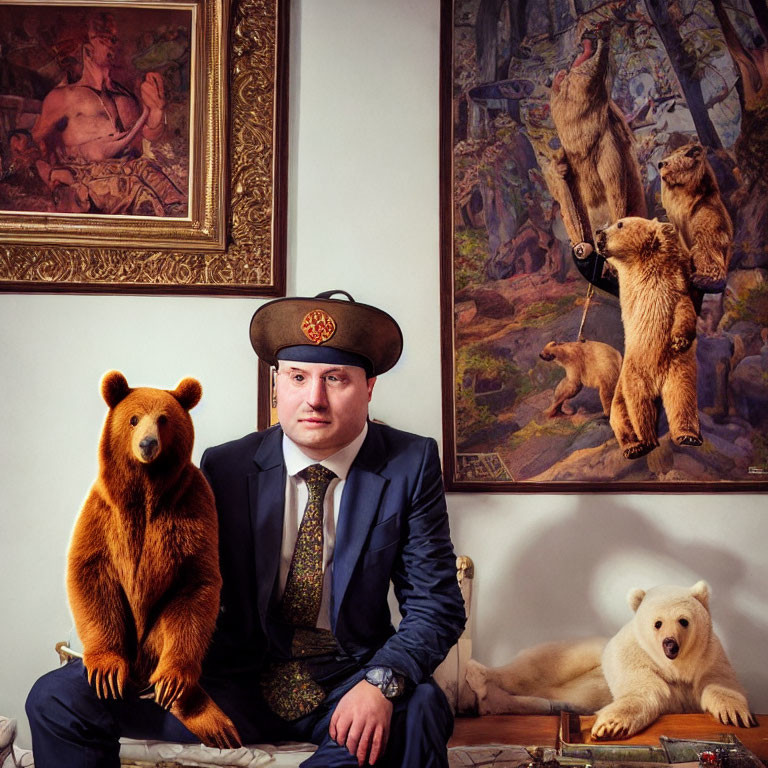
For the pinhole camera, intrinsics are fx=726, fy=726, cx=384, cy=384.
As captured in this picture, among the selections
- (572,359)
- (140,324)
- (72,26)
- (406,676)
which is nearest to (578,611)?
(572,359)

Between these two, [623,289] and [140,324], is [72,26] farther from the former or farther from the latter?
[623,289]

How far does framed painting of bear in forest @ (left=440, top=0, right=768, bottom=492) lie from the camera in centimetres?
271

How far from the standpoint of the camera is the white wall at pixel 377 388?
2.60 metres

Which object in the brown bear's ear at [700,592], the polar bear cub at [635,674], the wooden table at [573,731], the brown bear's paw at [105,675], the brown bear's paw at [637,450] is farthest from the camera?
the brown bear's paw at [637,450]

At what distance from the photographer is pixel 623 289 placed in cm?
274

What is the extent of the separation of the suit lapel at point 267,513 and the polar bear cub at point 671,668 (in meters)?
1.14

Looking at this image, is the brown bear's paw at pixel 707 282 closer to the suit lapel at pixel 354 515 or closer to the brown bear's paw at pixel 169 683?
the suit lapel at pixel 354 515

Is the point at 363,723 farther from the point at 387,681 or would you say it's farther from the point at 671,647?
the point at 671,647

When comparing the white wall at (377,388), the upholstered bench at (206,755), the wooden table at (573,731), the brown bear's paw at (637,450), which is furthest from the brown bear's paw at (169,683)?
the brown bear's paw at (637,450)

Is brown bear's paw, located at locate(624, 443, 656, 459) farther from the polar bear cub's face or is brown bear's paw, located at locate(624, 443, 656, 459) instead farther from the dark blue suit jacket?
the dark blue suit jacket

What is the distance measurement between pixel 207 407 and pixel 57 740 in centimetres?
126

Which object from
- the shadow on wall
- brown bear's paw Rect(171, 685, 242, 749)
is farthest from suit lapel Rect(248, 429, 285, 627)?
the shadow on wall

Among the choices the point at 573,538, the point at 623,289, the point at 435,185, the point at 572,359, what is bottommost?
the point at 573,538

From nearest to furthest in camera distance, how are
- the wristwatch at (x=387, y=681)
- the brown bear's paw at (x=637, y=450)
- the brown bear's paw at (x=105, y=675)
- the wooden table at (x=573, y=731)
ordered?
the brown bear's paw at (x=105, y=675)
the wristwatch at (x=387, y=681)
the wooden table at (x=573, y=731)
the brown bear's paw at (x=637, y=450)
